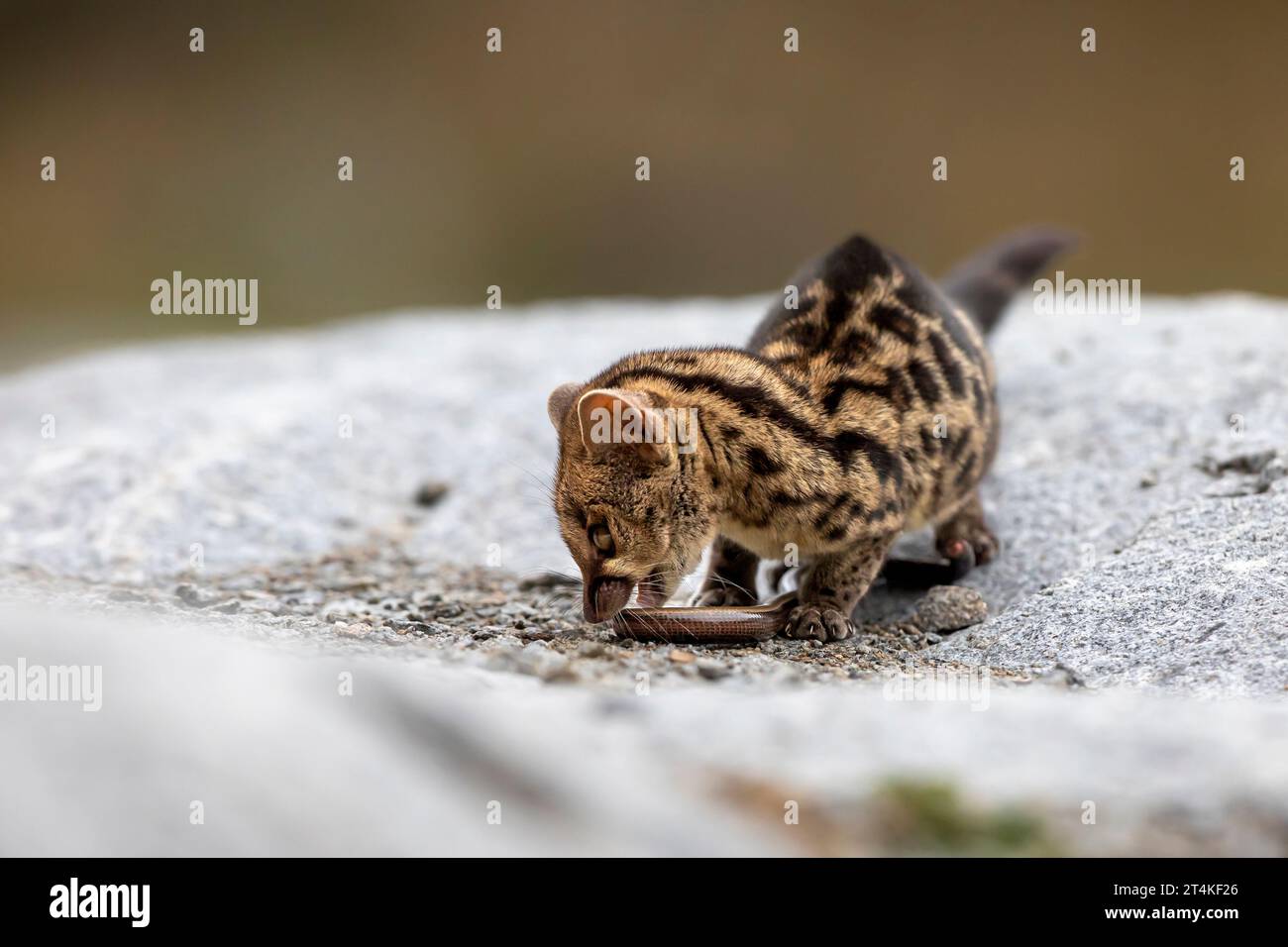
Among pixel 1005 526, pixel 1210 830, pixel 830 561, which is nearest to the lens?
pixel 1210 830

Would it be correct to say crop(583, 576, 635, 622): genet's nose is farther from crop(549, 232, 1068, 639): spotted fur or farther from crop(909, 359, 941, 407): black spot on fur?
crop(909, 359, 941, 407): black spot on fur

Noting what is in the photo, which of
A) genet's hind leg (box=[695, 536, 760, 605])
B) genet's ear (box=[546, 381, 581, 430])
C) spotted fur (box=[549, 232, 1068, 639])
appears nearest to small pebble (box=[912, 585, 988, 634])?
spotted fur (box=[549, 232, 1068, 639])

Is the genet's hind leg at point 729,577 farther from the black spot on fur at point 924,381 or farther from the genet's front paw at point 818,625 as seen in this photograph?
the black spot on fur at point 924,381

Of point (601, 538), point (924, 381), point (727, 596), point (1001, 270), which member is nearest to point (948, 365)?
point (924, 381)

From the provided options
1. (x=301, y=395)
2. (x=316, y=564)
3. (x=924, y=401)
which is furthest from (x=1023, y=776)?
(x=301, y=395)

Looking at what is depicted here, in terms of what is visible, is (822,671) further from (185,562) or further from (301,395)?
(301,395)

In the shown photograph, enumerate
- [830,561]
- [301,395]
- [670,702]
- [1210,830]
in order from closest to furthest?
[1210,830], [670,702], [830,561], [301,395]
